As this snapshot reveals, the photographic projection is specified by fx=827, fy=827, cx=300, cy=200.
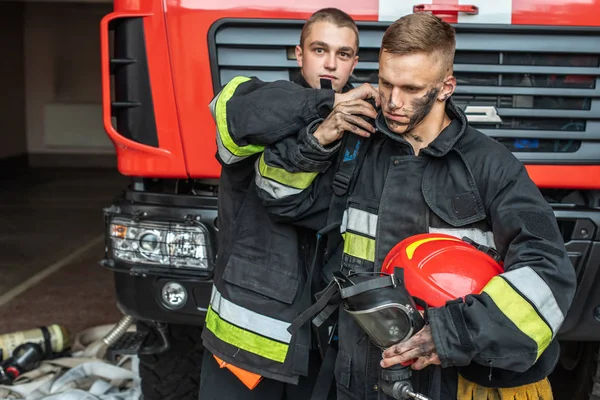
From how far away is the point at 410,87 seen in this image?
205 centimetres

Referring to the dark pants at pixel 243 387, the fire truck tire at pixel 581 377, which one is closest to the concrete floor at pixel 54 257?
the dark pants at pixel 243 387

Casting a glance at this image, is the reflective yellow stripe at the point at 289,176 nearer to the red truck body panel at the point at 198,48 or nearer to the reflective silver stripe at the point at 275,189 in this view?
the reflective silver stripe at the point at 275,189

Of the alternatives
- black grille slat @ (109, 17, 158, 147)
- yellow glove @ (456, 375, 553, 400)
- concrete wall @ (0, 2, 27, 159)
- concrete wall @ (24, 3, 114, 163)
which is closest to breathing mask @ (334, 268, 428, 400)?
yellow glove @ (456, 375, 553, 400)

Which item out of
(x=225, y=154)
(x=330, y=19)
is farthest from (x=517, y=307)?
(x=330, y=19)

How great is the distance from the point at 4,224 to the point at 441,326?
799 centimetres

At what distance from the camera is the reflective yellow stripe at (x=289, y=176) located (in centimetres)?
221

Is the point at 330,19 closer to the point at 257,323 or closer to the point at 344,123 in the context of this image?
the point at 344,123

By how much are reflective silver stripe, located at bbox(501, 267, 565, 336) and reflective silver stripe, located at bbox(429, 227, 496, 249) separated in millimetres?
229

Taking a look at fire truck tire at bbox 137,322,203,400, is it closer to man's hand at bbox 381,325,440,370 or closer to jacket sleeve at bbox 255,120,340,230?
jacket sleeve at bbox 255,120,340,230

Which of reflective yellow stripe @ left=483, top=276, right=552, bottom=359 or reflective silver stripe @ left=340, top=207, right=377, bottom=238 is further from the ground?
reflective silver stripe @ left=340, top=207, right=377, bottom=238

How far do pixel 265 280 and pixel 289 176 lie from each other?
14.8 inches

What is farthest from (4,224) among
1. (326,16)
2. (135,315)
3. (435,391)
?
(435,391)

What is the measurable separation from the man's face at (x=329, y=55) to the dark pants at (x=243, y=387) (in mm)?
864

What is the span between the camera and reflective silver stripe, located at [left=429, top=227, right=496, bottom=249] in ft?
6.86
